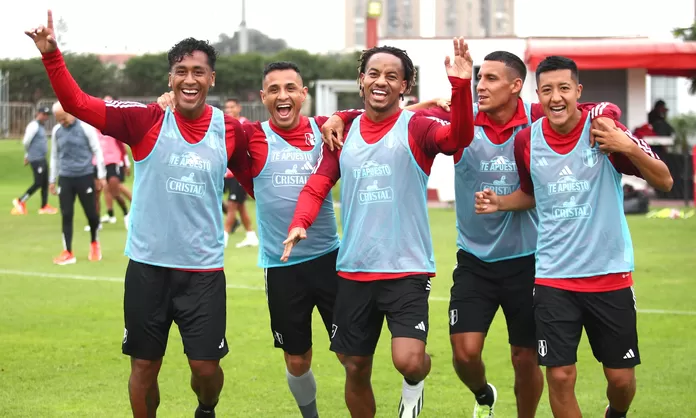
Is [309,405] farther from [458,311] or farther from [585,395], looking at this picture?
[585,395]

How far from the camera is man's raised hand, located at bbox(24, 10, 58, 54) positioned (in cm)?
642

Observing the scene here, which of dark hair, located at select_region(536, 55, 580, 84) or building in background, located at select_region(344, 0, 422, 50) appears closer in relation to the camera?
dark hair, located at select_region(536, 55, 580, 84)

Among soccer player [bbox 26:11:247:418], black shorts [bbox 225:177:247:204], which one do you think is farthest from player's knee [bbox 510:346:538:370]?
black shorts [bbox 225:177:247:204]

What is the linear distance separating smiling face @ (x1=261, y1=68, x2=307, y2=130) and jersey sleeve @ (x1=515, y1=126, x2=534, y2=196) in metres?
1.51

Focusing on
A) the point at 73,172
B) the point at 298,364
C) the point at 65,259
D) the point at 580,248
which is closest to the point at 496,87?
the point at 580,248

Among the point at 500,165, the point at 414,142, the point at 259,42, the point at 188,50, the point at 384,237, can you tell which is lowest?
the point at 384,237

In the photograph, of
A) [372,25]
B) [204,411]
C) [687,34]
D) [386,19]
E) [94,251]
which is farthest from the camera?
[386,19]

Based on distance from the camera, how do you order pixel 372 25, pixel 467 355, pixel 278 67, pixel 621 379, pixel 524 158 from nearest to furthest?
pixel 621 379 → pixel 524 158 → pixel 467 355 → pixel 278 67 → pixel 372 25

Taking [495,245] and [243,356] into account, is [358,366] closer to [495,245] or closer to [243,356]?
[495,245]

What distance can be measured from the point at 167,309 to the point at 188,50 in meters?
1.63

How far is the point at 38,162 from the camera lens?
2512 centimetres

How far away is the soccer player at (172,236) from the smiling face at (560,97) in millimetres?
2036

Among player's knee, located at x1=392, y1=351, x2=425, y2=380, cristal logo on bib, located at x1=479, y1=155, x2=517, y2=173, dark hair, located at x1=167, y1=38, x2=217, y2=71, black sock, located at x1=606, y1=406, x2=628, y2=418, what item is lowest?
black sock, located at x1=606, y1=406, x2=628, y2=418

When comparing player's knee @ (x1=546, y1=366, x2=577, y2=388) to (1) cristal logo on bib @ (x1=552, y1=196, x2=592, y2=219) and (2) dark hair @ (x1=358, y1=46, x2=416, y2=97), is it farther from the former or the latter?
(2) dark hair @ (x1=358, y1=46, x2=416, y2=97)
